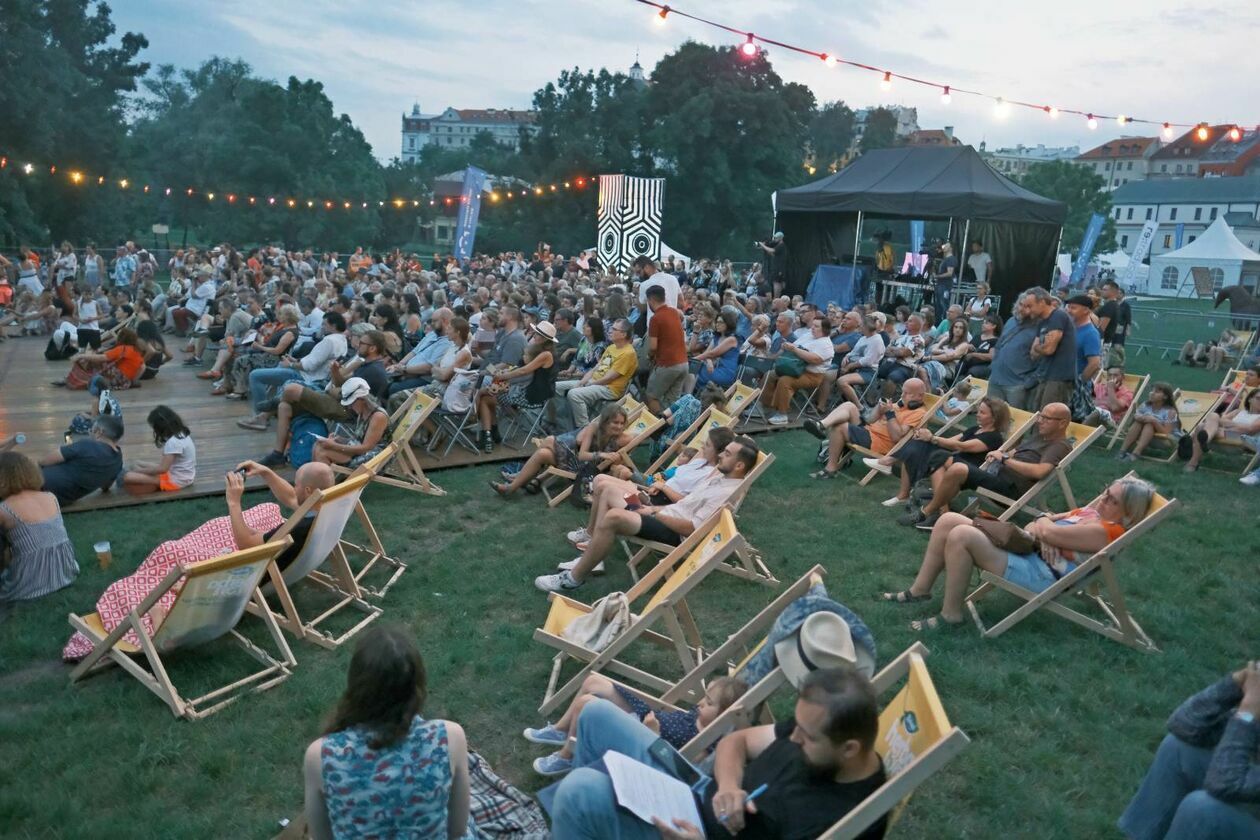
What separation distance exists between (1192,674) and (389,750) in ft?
12.8

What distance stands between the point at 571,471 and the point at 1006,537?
10.6 ft

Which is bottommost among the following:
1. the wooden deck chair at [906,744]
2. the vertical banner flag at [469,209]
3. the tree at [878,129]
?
the wooden deck chair at [906,744]

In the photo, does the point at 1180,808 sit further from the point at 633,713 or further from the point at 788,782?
the point at 633,713

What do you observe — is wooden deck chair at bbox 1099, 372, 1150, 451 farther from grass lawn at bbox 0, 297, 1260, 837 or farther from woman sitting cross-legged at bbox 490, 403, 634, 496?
woman sitting cross-legged at bbox 490, 403, 634, 496

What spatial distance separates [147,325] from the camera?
11.2 metres

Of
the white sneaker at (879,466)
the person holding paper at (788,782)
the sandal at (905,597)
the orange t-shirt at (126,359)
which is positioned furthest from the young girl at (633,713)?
the orange t-shirt at (126,359)

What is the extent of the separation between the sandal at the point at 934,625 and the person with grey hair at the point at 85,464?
5.43 meters

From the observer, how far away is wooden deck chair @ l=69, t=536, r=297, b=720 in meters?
3.60

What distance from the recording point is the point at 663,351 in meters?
8.30

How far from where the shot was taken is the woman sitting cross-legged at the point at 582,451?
6586 mm

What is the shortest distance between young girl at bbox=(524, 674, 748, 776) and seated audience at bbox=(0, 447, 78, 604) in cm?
301

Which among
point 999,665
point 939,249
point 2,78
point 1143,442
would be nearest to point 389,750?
point 999,665

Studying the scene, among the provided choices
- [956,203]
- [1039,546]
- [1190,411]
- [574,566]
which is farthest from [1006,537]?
Answer: [956,203]

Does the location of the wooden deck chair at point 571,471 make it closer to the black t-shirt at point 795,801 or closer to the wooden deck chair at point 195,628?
the wooden deck chair at point 195,628
